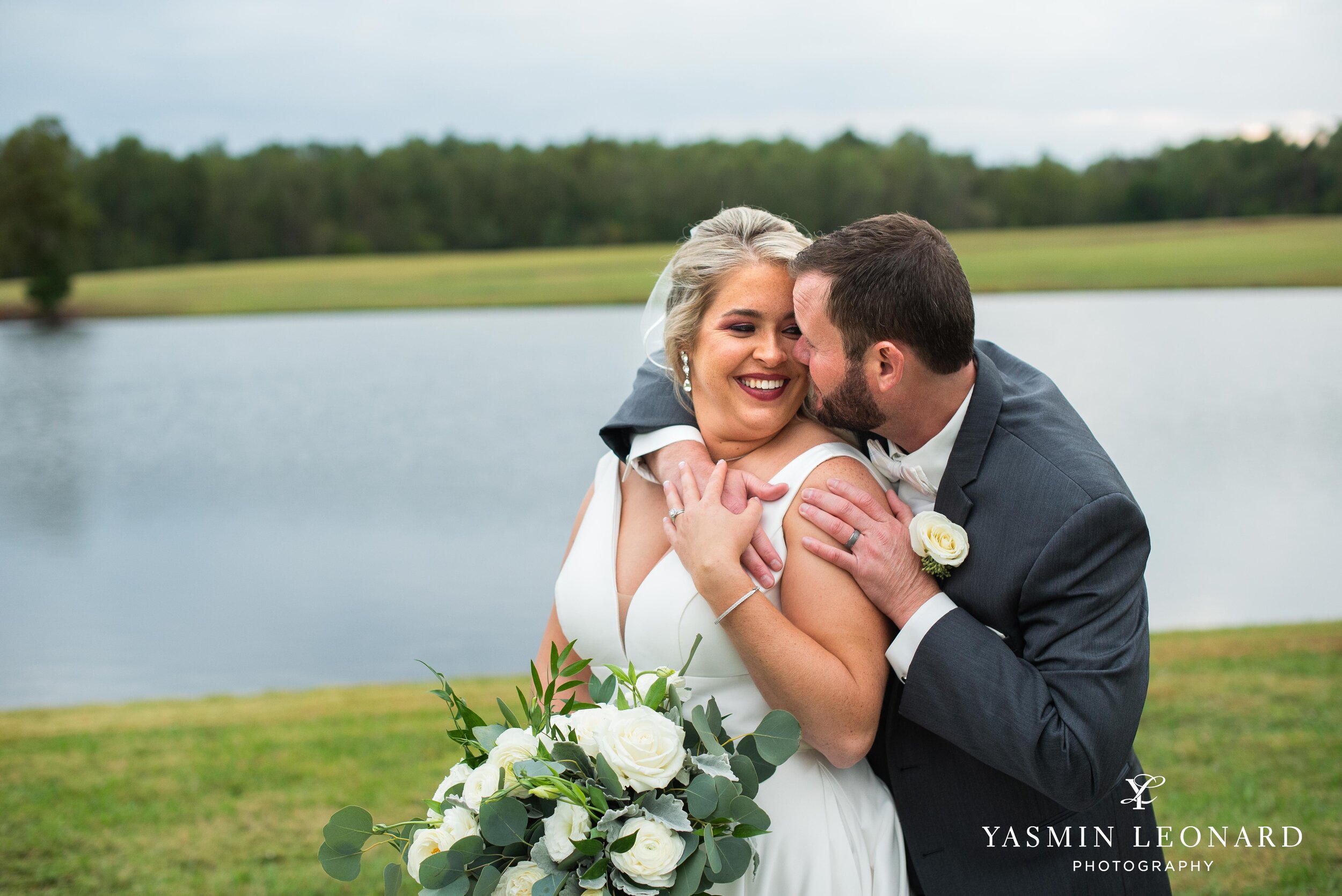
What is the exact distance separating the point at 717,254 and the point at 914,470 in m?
0.88

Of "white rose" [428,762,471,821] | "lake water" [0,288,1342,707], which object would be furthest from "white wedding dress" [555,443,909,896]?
"lake water" [0,288,1342,707]

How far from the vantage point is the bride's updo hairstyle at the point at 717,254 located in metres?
3.09

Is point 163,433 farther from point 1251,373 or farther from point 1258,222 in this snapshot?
point 1258,222

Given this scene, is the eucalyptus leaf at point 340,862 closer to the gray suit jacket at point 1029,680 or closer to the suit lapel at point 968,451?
the gray suit jacket at point 1029,680

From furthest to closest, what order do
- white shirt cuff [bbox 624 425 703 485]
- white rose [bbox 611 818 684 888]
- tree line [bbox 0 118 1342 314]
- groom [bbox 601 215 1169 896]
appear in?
tree line [bbox 0 118 1342 314] → white shirt cuff [bbox 624 425 703 485] → groom [bbox 601 215 1169 896] → white rose [bbox 611 818 684 888]

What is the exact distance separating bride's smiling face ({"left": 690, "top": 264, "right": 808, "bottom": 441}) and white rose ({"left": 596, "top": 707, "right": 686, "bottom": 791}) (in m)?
1.12

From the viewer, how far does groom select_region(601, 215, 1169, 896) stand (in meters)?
2.51

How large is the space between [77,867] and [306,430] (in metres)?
23.1

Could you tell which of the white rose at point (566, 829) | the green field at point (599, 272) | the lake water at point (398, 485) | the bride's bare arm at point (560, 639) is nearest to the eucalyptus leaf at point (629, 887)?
the white rose at point (566, 829)

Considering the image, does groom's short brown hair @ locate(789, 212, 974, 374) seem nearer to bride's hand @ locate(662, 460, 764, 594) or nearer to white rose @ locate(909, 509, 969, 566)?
white rose @ locate(909, 509, 969, 566)

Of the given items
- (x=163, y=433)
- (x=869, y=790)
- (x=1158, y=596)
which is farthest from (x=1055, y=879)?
(x=163, y=433)

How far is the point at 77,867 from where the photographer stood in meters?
5.50

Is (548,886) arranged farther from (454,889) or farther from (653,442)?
(653,442)

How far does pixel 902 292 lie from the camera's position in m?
2.66
